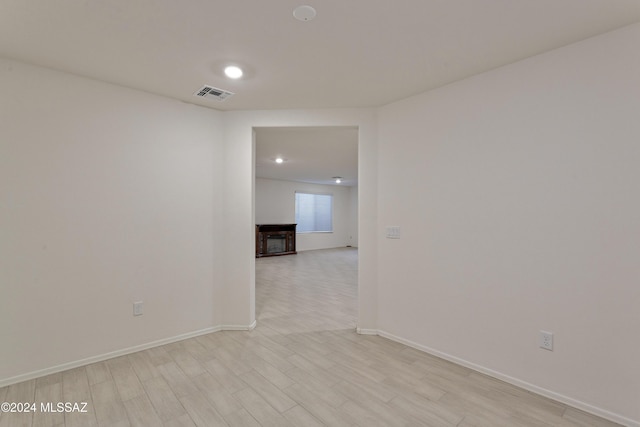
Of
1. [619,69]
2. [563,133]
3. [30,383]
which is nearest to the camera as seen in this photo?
[619,69]

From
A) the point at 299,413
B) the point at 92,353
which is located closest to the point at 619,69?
→ the point at 299,413

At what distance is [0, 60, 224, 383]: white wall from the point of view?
204cm

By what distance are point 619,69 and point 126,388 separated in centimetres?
392

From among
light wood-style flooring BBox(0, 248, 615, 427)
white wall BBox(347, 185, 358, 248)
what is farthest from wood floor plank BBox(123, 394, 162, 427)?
white wall BBox(347, 185, 358, 248)

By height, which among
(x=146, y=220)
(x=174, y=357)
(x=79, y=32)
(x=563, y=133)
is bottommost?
(x=174, y=357)

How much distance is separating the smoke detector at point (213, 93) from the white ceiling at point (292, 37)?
113 mm

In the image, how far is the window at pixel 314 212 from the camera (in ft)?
31.8

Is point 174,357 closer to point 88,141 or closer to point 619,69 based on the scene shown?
point 88,141

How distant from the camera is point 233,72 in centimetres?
219

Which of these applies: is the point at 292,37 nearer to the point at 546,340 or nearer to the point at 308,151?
the point at 546,340

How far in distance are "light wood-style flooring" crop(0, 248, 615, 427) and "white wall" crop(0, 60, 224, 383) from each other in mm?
291

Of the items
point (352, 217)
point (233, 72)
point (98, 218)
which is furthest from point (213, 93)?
point (352, 217)

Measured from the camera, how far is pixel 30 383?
2.00m

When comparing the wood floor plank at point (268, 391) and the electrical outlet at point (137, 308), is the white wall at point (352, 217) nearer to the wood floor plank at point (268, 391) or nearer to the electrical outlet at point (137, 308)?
the electrical outlet at point (137, 308)
